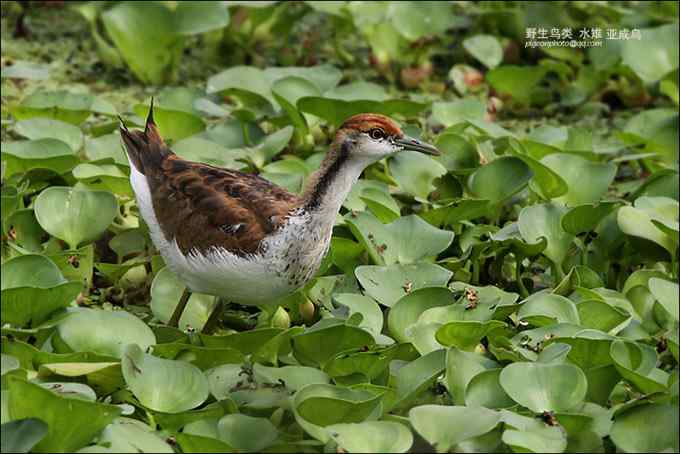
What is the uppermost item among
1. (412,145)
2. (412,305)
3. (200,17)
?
(412,145)

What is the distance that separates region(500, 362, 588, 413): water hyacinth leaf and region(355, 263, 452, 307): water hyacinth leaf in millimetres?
740

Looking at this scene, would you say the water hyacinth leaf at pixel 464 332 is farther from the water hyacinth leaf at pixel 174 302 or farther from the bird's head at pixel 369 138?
the water hyacinth leaf at pixel 174 302

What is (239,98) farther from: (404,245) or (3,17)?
(3,17)

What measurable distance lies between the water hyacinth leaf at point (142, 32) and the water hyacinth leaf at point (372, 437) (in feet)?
12.0

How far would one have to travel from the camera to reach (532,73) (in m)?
6.85

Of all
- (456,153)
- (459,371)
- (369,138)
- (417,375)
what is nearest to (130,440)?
(417,375)

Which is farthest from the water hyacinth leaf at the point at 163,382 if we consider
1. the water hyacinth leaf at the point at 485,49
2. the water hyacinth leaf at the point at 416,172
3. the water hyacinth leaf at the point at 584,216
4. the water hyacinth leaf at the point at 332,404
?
the water hyacinth leaf at the point at 485,49

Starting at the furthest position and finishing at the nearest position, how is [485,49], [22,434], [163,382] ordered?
1. [485,49]
2. [163,382]
3. [22,434]

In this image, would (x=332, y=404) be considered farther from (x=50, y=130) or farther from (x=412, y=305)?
(x=50, y=130)

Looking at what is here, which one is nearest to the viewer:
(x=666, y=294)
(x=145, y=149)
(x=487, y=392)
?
(x=487, y=392)

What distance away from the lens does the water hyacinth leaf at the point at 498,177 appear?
526 cm

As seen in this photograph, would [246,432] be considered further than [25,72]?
No

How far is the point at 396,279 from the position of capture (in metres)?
4.61

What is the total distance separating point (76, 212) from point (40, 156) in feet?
1.87
